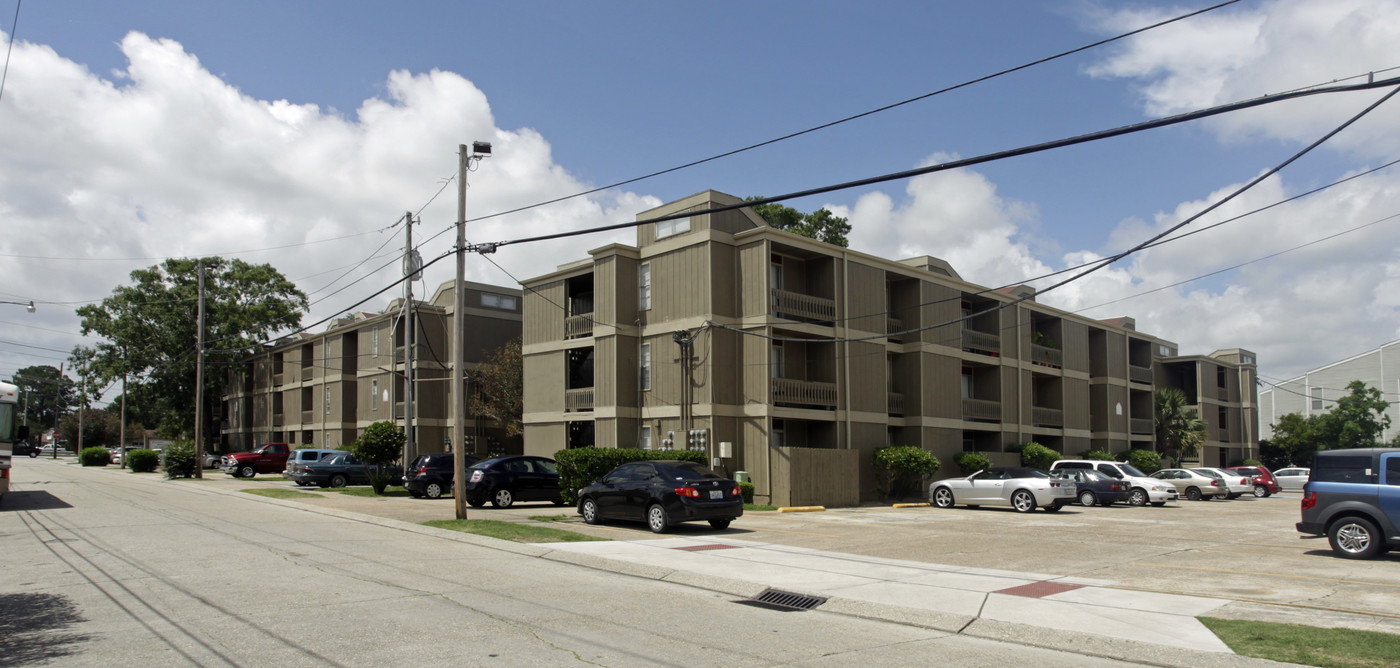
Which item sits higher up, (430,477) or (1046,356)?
(1046,356)

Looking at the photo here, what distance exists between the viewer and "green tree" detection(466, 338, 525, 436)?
38000 mm

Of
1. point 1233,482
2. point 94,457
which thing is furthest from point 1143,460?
point 94,457

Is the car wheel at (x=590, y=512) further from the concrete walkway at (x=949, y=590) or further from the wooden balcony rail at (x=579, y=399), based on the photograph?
the wooden balcony rail at (x=579, y=399)

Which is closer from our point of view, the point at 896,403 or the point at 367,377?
the point at 896,403

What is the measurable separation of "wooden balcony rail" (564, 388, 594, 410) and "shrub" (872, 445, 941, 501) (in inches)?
400

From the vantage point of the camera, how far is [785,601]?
10352 millimetres

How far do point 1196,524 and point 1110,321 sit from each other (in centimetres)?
3230

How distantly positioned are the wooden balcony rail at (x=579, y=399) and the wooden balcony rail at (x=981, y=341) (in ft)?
50.3

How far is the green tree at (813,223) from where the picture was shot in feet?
164

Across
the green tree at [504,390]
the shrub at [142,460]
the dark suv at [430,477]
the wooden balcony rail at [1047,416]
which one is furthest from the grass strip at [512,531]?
the shrub at [142,460]

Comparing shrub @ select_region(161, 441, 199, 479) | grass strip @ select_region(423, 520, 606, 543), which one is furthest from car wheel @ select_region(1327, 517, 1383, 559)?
shrub @ select_region(161, 441, 199, 479)

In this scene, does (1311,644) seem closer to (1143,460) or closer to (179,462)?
(1143,460)

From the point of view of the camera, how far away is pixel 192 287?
6178cm

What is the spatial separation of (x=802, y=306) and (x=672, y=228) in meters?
5.15
